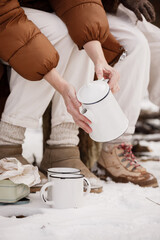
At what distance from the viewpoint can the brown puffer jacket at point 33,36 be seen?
4.51 feet

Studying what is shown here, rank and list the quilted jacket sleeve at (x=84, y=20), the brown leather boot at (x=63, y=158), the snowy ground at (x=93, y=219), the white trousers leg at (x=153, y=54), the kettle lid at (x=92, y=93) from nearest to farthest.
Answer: the snowy ground at (x=93, y=219), the kettle lid at (x=92, y=93), the quilted jacket sleeve at (x=84, y=20), the brown leather boot at (x=63, y=158), the white trousers leg at (x=153, y=54)

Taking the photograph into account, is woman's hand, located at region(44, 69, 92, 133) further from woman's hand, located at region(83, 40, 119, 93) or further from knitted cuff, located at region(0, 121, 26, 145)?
knitted cuff, located at region(0, 121, 26, 145)

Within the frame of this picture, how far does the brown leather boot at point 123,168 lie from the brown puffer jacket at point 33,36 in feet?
1.71

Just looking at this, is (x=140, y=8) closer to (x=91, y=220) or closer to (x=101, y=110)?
(x=101, y=110)

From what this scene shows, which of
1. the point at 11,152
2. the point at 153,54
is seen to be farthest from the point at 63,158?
the point at 153,54

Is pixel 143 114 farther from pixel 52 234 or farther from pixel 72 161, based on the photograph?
pixel 52 234

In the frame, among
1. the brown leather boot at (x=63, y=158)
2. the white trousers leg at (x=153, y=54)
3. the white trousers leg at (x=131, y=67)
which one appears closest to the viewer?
the brown leather boot at (x=63, y=158)

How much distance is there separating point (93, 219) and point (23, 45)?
66cm

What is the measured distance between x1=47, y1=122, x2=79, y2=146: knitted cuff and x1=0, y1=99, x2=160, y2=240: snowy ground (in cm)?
28

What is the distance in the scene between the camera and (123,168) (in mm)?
1695

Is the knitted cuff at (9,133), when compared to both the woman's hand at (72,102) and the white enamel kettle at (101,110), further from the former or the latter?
the white enamel kettle at (101,110)

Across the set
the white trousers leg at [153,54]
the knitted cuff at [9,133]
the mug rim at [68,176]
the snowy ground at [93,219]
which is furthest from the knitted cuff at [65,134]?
the white trousers leg at [153,54]

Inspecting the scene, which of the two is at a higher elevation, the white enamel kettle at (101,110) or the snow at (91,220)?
the white enamel kettle at (101,110)

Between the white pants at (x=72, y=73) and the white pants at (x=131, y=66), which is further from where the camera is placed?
the white pants at (x=131, y=66)
